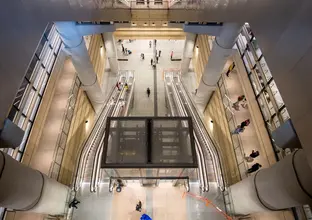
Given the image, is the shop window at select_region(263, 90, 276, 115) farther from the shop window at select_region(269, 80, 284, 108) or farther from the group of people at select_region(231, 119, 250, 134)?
the group of people at select_region(231, 119, 250, 134)

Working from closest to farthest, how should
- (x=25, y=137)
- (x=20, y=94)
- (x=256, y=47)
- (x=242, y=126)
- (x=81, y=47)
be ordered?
(x=20, y=94) < (x=25, y=137) < (x=256, y=47) < (x=242, y=126) < (x=81, y=47)

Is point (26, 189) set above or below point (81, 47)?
below

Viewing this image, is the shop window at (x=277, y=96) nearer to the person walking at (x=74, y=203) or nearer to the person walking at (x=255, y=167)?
the person walking at (x=255, y=167)

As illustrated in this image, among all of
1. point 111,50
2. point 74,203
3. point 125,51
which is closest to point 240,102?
point 74,203

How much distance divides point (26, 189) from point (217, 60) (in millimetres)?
12437

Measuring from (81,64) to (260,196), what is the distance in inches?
509

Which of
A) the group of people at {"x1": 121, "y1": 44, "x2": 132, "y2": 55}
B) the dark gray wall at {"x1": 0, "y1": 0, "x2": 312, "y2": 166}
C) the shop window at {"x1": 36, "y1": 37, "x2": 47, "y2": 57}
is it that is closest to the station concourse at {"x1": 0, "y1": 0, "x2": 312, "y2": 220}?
the dark gray wall at {"x1": 0, "y1": 0, "x2": 312, "y2": 166}

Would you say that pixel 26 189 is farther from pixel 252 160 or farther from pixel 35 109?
pixel 252 160

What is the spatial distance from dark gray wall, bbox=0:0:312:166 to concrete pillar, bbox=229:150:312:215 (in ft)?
A: 3.08

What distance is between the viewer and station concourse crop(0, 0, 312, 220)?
509 cm

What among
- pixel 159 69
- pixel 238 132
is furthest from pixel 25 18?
pixel 159 69

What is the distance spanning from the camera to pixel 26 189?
20.1ft

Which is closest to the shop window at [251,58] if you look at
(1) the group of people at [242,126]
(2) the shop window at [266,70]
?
(2) the shop window at [266,70]

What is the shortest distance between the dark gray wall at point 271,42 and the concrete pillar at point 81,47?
5228 millimetres
